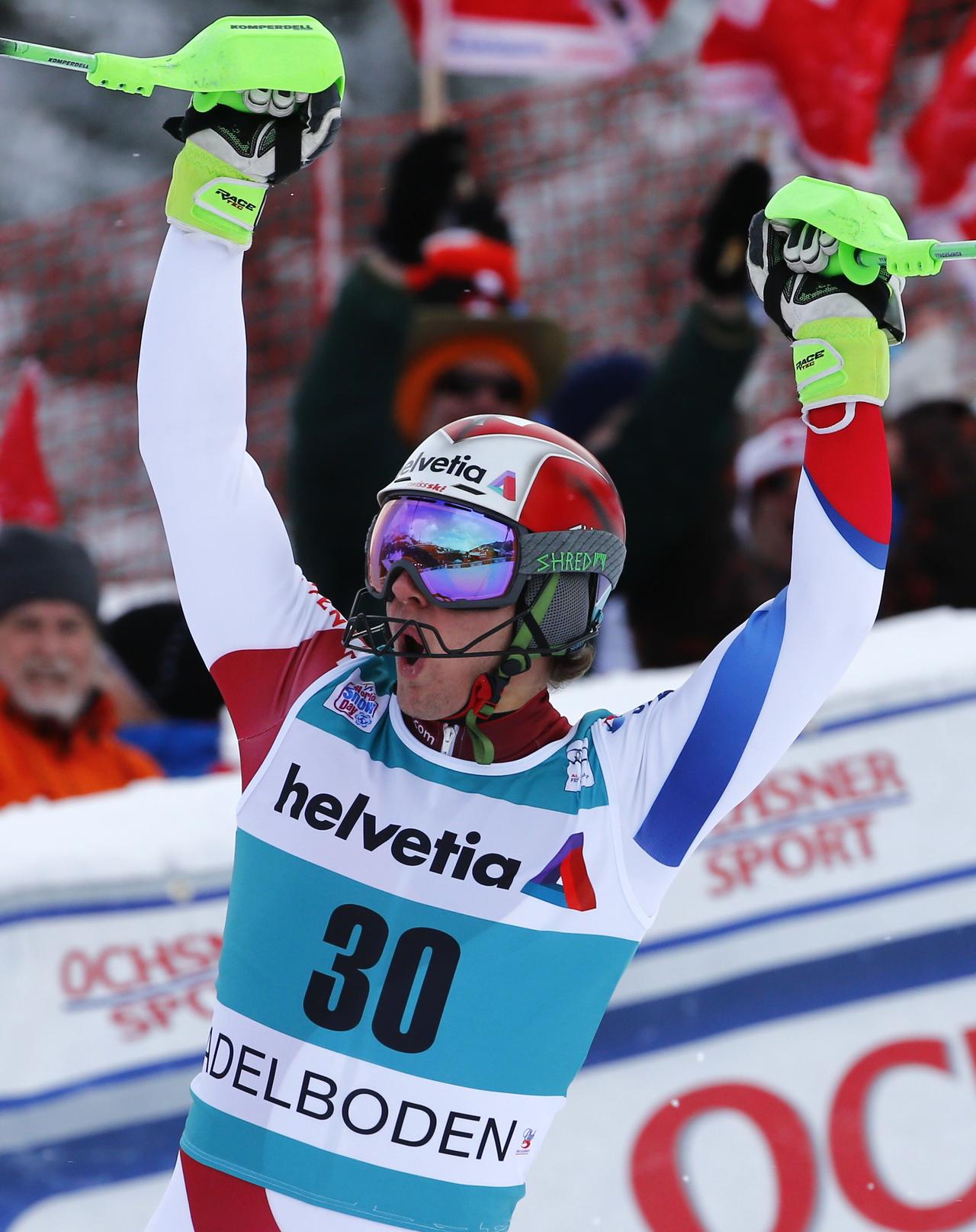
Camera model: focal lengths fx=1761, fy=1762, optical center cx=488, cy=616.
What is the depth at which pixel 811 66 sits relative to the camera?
21.8ft

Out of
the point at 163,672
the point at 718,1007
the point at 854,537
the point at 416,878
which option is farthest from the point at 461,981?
the point at 163,672

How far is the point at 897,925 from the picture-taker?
4.29 m

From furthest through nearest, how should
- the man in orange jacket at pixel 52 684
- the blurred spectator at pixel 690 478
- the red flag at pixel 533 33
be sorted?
the red flag at pixel 533 33, the blurred spectator at pixel 690 478, the man in orange jacket at pixel 52 684

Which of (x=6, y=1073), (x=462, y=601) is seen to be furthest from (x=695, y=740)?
(x=6, y=1073)

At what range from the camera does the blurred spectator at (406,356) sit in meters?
4.86

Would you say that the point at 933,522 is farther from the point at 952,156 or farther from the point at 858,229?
the point at 858,229

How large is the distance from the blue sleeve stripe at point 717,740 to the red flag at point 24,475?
391cm

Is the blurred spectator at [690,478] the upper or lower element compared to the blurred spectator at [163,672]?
upper

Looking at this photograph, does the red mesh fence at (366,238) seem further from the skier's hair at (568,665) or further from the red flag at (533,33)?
the skier's hair at (568,665)

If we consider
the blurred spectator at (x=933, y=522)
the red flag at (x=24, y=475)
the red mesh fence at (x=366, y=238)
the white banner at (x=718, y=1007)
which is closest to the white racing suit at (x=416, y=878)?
the white banner at (x=718, y=1007)

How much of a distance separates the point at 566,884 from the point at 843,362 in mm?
856

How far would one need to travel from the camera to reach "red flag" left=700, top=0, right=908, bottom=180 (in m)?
6.64

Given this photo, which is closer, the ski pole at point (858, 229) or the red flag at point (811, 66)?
the ski pole at point (858, 229)

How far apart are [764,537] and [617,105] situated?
550 cm
